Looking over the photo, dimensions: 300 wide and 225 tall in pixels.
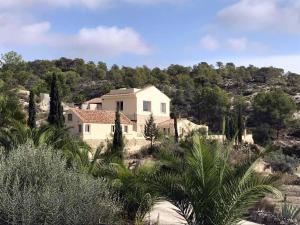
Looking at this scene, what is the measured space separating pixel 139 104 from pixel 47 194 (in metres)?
51.2

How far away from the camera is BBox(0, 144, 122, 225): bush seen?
9664 millimetres

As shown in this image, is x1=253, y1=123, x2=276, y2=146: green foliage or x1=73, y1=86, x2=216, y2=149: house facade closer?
x1=73, y1=86, x2=216, y2=149: house facade

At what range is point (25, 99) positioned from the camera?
71.6 metres

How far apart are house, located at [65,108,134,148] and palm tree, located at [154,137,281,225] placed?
40.1m

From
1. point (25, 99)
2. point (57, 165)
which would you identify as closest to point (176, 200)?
point (57, 165)

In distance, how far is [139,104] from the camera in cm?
6094

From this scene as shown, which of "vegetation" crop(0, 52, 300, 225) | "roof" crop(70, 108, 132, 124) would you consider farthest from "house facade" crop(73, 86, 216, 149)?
"vegetation" crop(0, 52, 300, 225)

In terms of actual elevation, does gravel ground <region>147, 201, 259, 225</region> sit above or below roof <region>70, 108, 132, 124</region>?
below

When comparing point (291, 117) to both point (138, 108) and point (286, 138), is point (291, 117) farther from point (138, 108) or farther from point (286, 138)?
point (138, 108)

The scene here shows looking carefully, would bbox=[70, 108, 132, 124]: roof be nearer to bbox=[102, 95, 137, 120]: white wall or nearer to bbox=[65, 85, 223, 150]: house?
bbox=[65, 85, 223, 150]: house

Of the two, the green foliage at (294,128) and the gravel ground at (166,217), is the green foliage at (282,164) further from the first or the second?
the green foliage at (294,128)

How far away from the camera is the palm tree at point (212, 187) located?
9.63 m

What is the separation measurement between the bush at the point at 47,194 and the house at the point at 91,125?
126 ft

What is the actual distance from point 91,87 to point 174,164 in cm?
8707
